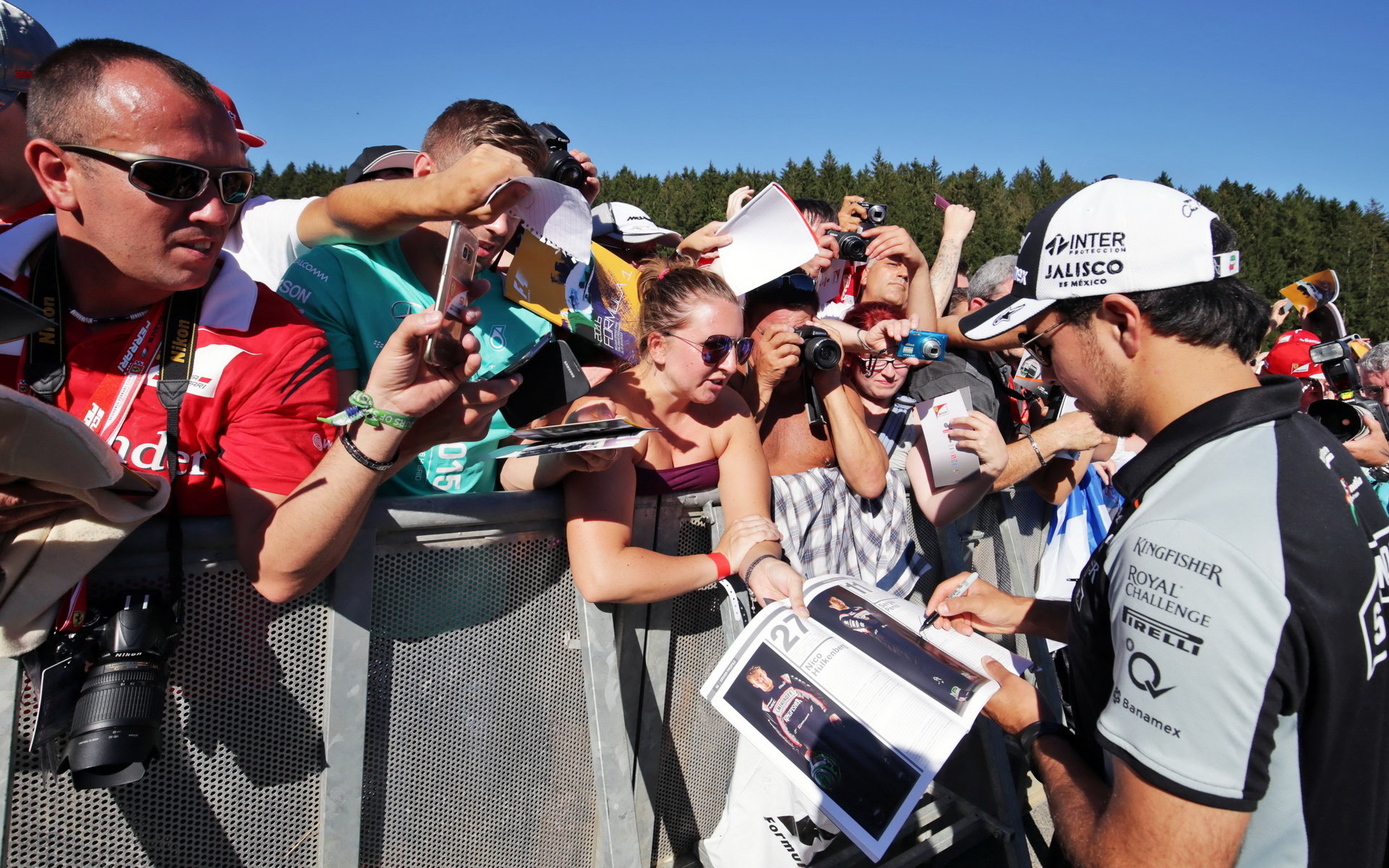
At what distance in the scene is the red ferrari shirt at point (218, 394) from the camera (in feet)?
6.24

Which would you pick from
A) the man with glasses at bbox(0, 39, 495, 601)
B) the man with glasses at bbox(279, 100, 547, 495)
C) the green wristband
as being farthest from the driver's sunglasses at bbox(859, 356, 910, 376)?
the green wristband

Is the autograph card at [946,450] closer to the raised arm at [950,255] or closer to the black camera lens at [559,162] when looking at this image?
the raised arm at [950,255]

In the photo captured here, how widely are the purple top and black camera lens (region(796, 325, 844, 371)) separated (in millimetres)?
697

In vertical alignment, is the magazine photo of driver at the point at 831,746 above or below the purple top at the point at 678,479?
below

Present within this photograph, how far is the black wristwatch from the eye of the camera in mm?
2020

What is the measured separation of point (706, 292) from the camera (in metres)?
3.25

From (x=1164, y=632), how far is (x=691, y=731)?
1.84 metres

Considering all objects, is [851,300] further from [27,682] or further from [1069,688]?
[27,682]

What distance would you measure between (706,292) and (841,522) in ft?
3.54

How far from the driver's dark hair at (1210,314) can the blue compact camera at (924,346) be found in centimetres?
164

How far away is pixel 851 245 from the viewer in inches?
164

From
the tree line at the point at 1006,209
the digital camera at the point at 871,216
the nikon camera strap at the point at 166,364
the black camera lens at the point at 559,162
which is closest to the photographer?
the nikon camera strap at the point at 166,364

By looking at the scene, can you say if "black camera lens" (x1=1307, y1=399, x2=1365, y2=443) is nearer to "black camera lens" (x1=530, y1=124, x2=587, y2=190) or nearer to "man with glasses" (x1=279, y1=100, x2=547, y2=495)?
"black camera lens" (x1=530, y1=124, x2=587, y2=190)

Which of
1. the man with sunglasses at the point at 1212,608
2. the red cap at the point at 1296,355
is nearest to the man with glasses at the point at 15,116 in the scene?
the man with sunglasses at the point at 1212,608
